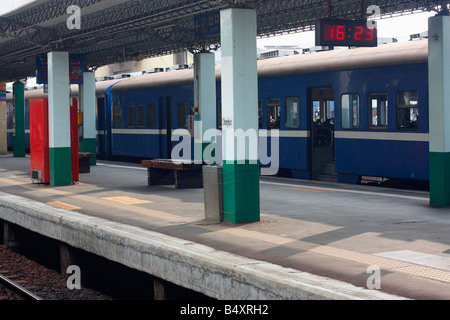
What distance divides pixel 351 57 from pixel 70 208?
7.76m

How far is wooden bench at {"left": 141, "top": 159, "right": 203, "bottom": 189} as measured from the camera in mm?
17422

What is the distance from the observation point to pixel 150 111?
26297mm

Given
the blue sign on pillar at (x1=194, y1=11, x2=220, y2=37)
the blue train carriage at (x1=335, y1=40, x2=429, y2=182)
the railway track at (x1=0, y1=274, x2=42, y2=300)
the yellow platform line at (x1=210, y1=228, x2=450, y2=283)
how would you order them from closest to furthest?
the yellow platform line at (x1=210, y1=228, x2=450, y2=283) < the railway track at (x1=0, y1=274, x2=42, y2=300) < the blue train carriage at (x1=335, y1=40, x2=429, y2=182) < the blue sign on pillar at (x1=194, y1=11, x2=220, y2=37)

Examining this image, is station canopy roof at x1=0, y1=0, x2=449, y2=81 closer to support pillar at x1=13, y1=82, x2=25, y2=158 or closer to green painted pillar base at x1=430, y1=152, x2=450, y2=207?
green painted pillar base at x1=430, y1=152, x2=450, y2=207

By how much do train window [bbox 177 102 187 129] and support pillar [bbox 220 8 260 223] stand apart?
38.7ft

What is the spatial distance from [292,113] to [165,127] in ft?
22.5

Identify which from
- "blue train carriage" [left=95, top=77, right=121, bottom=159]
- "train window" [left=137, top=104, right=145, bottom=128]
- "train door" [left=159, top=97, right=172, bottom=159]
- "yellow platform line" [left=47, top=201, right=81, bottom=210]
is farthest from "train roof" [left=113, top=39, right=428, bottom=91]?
"yellow platform line" [left=47, top=201, right=81, bottom=210]

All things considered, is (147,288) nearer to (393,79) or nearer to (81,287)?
(81,287)

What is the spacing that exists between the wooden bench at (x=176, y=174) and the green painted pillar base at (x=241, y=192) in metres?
5.36

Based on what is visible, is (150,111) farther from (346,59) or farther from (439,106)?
(439,106)

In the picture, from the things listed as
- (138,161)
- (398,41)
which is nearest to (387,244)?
(398,41)

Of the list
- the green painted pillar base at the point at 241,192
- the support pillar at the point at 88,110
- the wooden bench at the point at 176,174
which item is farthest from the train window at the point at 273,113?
the support pillar at the point at 88,110

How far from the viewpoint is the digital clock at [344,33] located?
13094 millimetres

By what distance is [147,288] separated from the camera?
11562 millimetres
